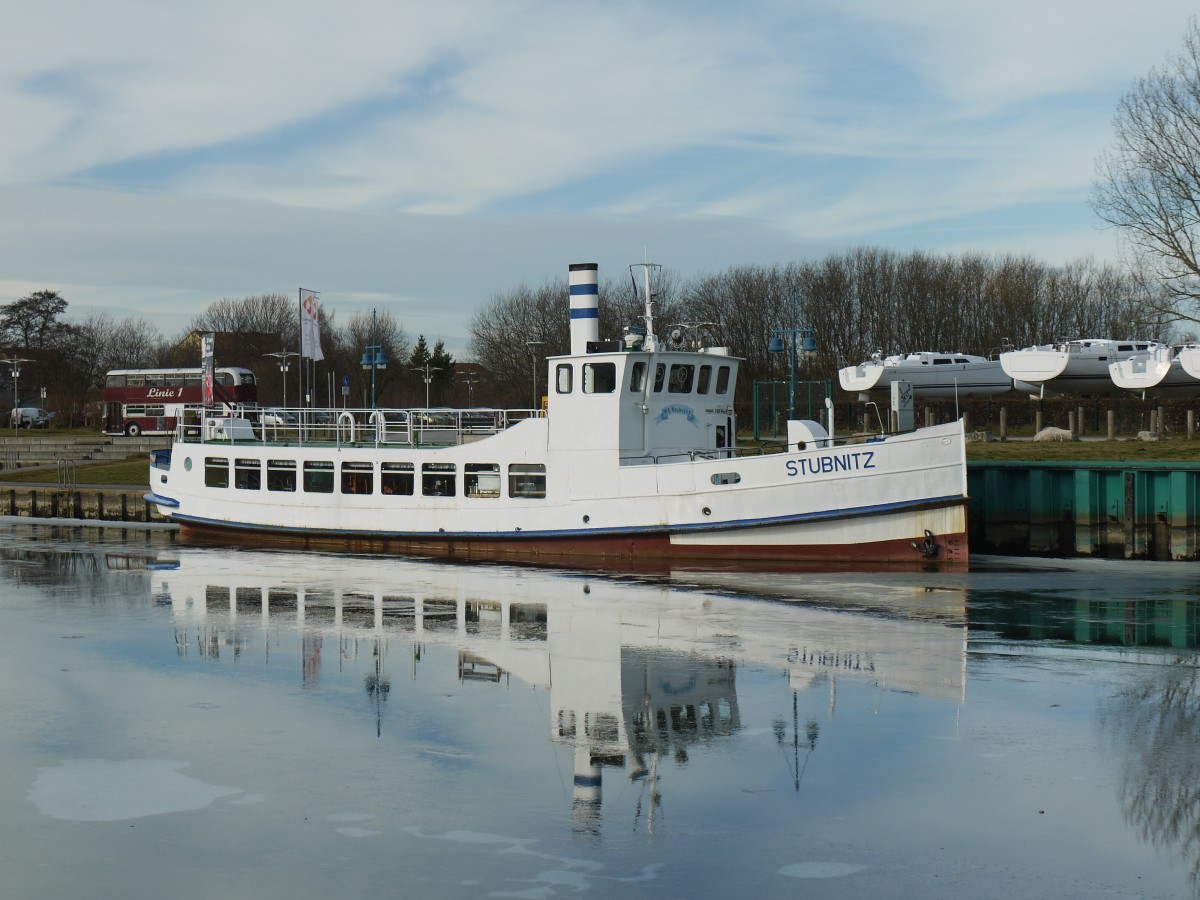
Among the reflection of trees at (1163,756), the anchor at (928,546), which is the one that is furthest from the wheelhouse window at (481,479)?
the reflection of trees at (1163,756)

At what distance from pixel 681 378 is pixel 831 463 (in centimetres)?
420

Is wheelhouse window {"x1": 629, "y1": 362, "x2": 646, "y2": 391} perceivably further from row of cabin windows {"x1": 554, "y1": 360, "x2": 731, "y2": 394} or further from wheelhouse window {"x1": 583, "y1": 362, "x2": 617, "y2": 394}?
wheelhouse window {"x1": 583, "y1": 362, "x2": 617, "y2": 394}

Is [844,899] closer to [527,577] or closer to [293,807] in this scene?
[293,807]

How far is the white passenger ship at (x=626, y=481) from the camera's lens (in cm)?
2441

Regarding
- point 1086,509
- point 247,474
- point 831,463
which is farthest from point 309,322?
point 1086,509

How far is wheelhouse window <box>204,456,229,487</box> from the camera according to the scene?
32969mm

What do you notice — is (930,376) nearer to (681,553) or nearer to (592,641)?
(681,553)

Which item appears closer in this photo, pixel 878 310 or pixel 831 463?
pixel 831 463

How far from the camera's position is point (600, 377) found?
86.2 ft

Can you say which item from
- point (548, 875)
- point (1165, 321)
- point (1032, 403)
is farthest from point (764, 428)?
point (548, 875)

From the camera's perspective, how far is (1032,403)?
1935 inches

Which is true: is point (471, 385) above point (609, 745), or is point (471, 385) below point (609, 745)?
above

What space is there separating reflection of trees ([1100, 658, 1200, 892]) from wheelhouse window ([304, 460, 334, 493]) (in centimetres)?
2103

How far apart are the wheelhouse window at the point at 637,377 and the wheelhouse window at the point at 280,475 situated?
10.1 meters
